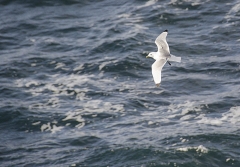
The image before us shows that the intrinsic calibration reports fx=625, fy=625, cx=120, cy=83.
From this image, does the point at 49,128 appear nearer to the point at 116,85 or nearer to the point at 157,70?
the point at 116,85

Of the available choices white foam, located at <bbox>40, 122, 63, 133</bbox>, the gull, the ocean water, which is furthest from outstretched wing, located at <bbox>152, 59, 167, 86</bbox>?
white foam, located at <bbox>40, 122, 63, 133</bbox>

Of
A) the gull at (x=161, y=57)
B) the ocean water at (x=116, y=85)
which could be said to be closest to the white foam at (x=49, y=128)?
the ocean water at (x=116, y=85)

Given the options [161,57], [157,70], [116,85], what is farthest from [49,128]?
[161,57]

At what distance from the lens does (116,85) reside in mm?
34844

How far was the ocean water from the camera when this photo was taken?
2927 centimetres

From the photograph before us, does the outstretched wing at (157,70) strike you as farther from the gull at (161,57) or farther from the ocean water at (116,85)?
the ocean water at (116,85)

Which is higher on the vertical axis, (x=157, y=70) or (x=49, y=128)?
(x=157, y=70)

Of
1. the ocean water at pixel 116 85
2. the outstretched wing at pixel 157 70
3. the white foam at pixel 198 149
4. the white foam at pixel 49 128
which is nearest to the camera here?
the outstretched wing at pixel 157 70

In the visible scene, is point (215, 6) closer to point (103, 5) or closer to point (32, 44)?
point (103, 5)

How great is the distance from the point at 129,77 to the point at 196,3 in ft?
32.7

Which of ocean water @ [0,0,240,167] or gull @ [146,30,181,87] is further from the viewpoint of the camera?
ocean water @ [0,0,240,167]

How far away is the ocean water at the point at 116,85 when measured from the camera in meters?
29.3

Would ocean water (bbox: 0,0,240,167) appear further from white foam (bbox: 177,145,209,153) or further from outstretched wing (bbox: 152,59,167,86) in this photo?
outstretched wing (bbox: 152,59,167,86)

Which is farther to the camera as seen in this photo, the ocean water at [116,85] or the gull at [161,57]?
the ocean water at [116,85]
